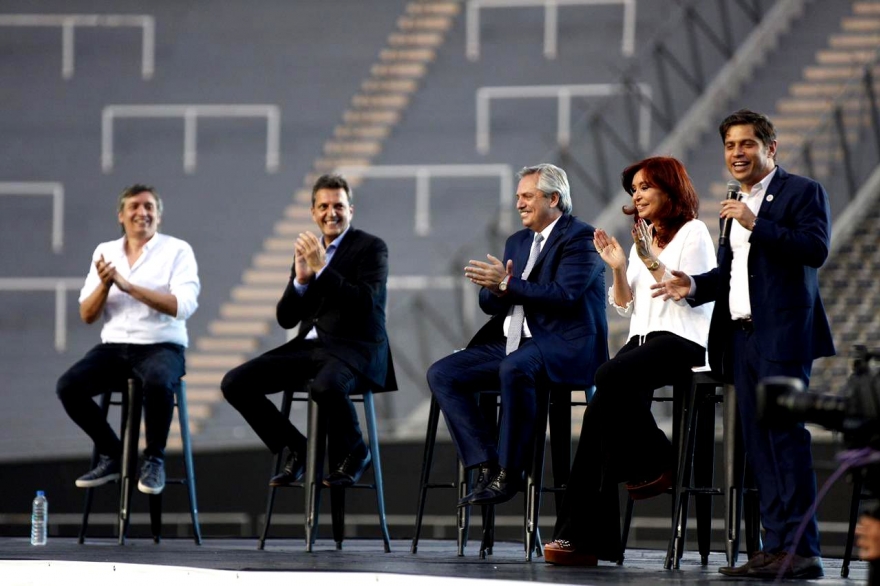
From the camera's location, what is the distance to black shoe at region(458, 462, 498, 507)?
15.2 feet

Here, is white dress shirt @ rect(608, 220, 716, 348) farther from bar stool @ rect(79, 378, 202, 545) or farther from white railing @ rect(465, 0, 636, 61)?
white railing @ rect(465, 0, 636, 61)

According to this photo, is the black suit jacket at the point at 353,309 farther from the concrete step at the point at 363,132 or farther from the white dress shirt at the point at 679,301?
the concrete step at the point at 363,132

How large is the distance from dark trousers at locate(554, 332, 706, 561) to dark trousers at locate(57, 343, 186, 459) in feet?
5.60

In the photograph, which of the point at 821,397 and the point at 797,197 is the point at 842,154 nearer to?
the point at 797,197

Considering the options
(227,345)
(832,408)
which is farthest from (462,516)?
(227,345)

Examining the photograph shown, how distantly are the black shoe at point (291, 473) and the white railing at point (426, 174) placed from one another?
5353mm

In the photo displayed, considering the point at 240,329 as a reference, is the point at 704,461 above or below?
below

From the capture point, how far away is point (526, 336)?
4867mm

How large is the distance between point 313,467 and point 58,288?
5.68 metres

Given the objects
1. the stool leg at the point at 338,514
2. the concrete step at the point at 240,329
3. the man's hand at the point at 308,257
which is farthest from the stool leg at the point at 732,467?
the concrete step at the point at 240,329

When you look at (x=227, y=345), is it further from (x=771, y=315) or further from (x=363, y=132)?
(x=771, y=315)

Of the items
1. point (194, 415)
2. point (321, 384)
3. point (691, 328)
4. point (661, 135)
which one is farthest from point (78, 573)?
point (661, 135)

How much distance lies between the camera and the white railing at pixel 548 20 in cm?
1161

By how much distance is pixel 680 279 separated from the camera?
174 inches
